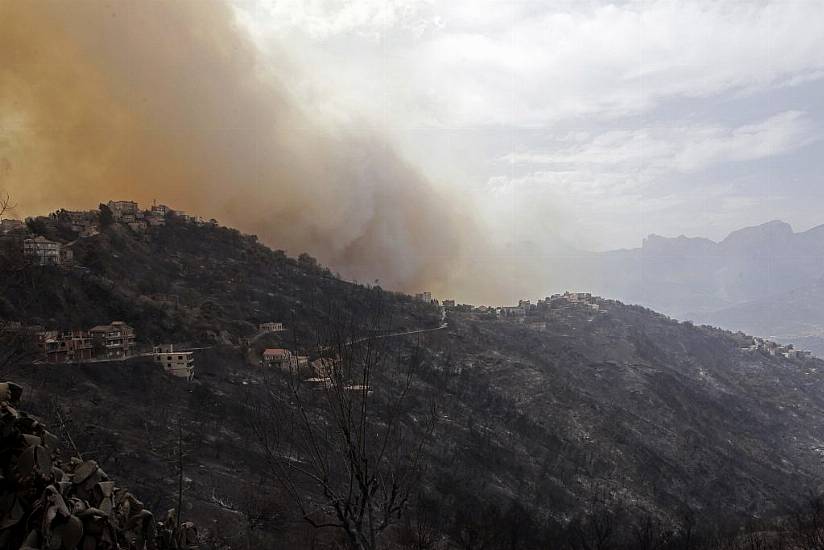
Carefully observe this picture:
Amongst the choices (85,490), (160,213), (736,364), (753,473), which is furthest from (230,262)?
(736,364)

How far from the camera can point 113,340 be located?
44531 millimetres

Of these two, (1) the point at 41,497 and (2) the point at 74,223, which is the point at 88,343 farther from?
(1) the point at 41,497

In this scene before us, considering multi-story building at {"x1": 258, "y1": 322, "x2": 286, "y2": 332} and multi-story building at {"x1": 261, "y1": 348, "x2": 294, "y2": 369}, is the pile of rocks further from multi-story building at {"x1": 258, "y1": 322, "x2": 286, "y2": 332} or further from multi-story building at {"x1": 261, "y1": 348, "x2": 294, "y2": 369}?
multi-story building at {"x1": 258, "y1": 322, "x2": 286, "y2": 332}

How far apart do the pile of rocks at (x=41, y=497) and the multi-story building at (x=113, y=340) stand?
4068 centimetres

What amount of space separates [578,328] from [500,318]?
1414 cm

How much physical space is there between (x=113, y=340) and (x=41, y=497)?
146 ft

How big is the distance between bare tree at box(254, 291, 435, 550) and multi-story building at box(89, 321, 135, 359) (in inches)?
490

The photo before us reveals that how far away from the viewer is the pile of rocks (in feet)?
16.8

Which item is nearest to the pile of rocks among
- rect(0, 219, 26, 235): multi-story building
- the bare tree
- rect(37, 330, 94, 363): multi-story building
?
the bare tree

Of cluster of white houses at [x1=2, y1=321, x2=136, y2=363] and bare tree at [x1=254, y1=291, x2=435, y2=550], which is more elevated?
cluster of white houses at [x1=2, y1=321, x2=136, y2=363]

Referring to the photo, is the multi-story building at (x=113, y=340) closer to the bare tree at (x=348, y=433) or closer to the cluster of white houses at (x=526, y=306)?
the bare tree at (x=348, y=433)

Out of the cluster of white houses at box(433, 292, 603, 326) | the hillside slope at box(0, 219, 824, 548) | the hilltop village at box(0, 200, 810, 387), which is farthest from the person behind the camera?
the cluster of white houses at box(433, 292, 603, 326)

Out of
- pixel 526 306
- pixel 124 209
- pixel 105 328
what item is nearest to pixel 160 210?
pixel 124 209

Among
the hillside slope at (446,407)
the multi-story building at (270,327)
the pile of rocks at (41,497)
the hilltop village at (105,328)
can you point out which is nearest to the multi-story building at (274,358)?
the hilltop village at (105,328)
